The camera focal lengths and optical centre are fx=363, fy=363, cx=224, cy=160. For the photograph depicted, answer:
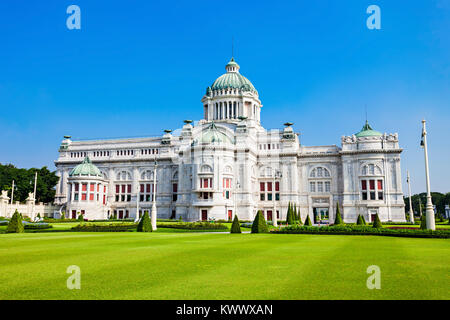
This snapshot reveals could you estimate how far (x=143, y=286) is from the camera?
11172 mm

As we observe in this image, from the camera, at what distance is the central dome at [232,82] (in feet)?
293

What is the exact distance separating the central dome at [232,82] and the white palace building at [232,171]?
28 centimetres

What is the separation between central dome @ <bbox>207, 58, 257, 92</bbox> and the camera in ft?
293

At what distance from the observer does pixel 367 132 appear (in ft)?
256

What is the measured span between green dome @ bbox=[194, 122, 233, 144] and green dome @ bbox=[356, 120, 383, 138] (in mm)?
28017

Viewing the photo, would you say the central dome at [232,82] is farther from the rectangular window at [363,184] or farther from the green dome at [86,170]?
the rectangular window at [363,184]

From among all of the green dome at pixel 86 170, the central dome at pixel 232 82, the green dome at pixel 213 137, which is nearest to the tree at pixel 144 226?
the green dome at pixel 213 137

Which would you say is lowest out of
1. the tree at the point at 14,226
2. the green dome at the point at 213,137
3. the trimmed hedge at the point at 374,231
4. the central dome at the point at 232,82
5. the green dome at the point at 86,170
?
the trimmed hedge at the point at 374,231

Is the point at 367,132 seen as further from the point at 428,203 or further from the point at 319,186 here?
the point at 428,203

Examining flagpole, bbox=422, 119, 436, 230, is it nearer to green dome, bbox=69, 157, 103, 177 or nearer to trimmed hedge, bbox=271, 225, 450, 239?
trimmed hedge, bbox=271, 225, 450, 239

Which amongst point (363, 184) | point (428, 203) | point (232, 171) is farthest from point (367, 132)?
point (428, 203)

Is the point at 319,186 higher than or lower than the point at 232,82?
lower

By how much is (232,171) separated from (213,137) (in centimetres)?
812

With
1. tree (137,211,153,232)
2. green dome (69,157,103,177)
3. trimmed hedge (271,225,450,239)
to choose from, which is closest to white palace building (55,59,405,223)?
green dome (69,157,103,177)
